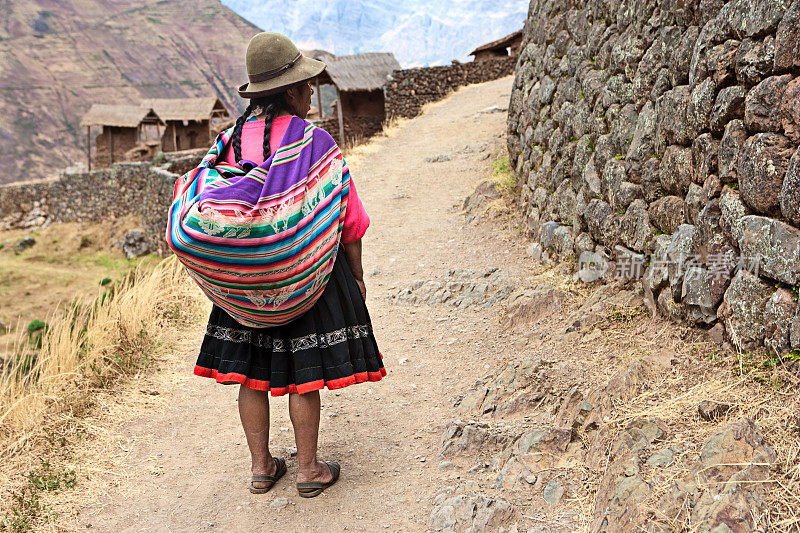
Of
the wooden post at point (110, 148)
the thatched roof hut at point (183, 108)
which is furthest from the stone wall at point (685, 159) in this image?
the wooden post at point (110, 148)

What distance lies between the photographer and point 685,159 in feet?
11.4

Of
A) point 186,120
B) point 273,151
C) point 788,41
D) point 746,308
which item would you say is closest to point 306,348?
point 273,151

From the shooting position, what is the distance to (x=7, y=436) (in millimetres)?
3713

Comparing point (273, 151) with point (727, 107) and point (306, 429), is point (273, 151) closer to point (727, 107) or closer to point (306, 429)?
point (306, 429)

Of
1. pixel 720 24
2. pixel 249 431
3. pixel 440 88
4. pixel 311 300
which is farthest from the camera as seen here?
pixel 440 88

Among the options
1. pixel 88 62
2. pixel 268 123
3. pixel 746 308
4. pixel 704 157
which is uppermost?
pixel 88 62

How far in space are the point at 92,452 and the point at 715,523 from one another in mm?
3167

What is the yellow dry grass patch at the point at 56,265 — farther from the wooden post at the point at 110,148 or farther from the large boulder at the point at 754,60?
the large boulder at the point at 754,60

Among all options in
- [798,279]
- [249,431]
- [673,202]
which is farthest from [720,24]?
[249,431]

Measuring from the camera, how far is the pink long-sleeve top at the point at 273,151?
2.64 meters

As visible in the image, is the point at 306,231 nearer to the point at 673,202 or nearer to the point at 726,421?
the point at 726,421

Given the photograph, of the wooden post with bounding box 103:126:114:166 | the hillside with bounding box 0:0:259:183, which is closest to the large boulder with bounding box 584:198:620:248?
the wooden post with bounding box 103:126:114:166

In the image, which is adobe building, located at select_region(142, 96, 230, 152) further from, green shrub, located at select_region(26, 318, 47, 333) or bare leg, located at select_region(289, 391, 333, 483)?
bare leg, located at select_region(289, 391, 333, 483)

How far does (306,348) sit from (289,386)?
0.19 m
